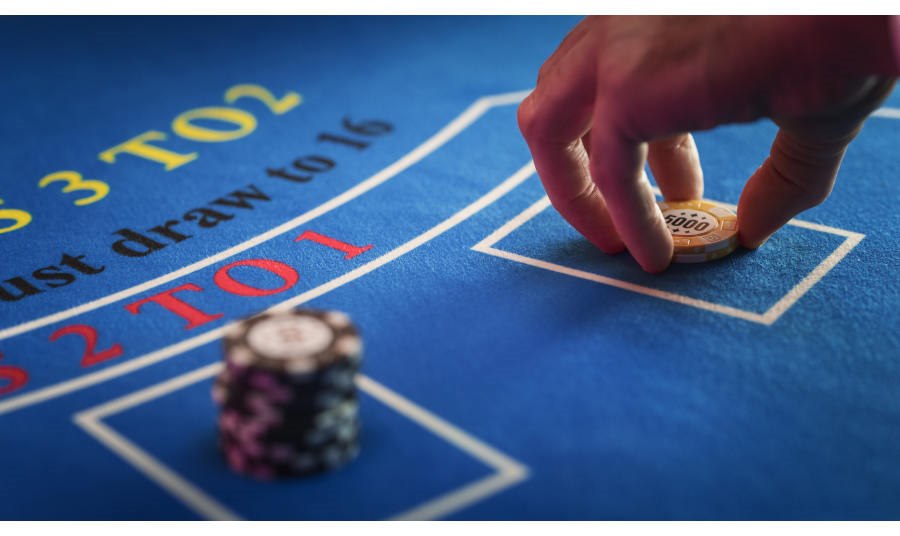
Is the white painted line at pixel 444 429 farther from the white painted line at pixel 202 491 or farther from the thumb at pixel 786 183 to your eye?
the thumb at pixel 786 183

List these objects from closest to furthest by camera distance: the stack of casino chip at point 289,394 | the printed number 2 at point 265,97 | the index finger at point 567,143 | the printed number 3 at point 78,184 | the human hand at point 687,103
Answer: the stack of casino chip at point 289,394 → the human hand at point 687,103 → the index finger at point 567,143 → the printed number 3 at point 78,184 → the printed number 2 at point 265,97

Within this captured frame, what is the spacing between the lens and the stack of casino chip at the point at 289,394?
158cm

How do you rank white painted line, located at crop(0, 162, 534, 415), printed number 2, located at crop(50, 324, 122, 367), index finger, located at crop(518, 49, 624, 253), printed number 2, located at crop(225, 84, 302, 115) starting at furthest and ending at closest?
printed number 2, located at crop(225, 84, 302, 115) < index finger, located at crop(518, 49, 624, 253) < printed number 2, located at crop(50, 324, 122, 367) < white painted line, located at crop(0, 162, 534, 415)

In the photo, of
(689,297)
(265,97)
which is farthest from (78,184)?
(689,297)

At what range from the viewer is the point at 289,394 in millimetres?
1588

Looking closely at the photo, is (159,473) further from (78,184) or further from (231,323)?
(78,184)

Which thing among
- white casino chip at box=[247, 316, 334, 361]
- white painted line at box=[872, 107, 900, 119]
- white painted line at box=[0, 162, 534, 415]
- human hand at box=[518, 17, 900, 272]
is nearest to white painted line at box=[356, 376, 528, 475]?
white casino chip at box=[247, 316, 334, 361]

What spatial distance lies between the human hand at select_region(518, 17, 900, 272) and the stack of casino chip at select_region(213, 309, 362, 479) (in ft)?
2.41

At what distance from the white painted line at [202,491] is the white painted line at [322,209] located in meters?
0.39

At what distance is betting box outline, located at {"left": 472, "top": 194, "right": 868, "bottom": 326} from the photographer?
2178mm

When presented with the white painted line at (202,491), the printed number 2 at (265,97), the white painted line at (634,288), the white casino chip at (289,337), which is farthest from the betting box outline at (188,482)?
the printed number 2 at (265,97)

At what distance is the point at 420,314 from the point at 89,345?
687 mm

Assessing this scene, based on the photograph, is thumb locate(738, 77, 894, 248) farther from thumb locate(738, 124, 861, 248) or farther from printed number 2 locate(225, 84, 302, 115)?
printed number 2 locate(225, 84, 302, 115)

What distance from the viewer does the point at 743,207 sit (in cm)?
241
